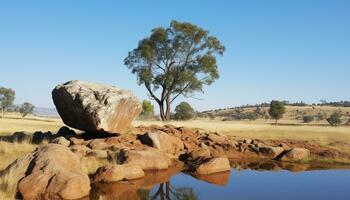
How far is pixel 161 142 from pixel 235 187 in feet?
25.8

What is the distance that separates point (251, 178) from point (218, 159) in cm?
198

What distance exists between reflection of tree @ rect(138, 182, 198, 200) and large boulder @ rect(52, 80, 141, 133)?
296 inches

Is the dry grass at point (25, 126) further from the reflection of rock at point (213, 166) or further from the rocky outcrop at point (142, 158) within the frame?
the reflection of rock at point (213, 166)

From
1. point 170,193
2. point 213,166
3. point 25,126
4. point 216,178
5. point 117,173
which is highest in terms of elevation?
point 25,126

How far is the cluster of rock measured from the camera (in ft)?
45.8

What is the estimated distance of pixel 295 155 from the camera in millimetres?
24969

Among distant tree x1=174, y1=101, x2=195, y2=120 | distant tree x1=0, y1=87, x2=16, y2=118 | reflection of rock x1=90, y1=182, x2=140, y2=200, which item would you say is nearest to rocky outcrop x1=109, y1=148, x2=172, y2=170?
reflection of rock x1=90, y1=182, x2=140, y2=200

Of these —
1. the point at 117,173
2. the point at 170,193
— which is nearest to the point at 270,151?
the point at 170,193

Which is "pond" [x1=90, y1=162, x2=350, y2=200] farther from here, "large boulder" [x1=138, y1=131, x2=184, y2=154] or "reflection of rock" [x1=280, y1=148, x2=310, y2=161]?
"large boulder" [x1=138, y1=131, x2=184, y2=154]

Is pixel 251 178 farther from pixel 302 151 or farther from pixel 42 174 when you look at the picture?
pixel 42 174

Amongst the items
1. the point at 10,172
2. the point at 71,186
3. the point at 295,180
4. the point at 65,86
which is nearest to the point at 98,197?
the point at 71,186

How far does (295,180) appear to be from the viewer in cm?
1895

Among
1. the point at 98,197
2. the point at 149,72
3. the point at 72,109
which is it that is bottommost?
the point at 98,197

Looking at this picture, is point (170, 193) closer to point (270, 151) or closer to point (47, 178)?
point (47, 178)
